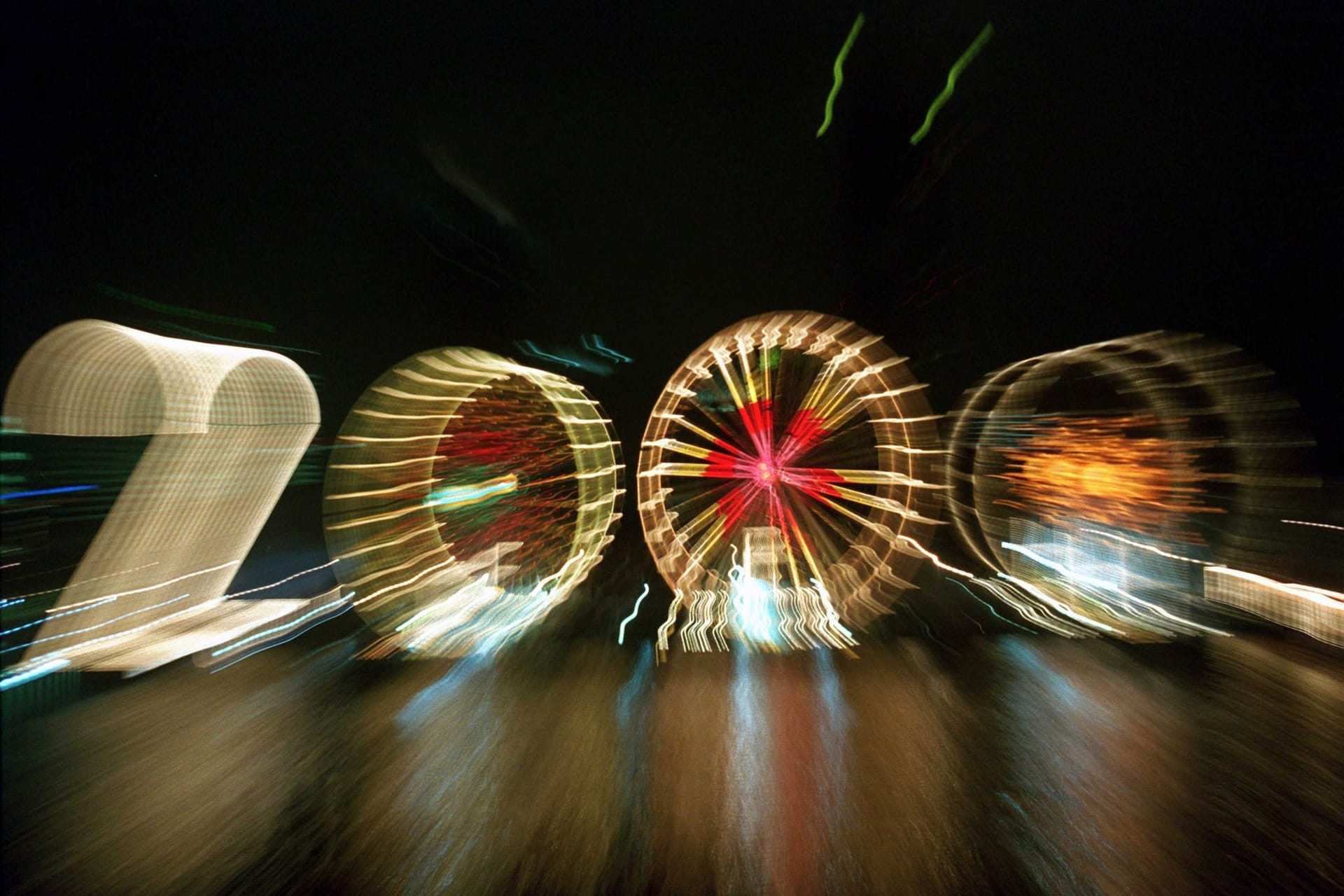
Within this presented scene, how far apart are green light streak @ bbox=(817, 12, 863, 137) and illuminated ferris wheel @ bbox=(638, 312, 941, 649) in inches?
67.4

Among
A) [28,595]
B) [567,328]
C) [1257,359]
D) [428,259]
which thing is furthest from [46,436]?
[1257,359]

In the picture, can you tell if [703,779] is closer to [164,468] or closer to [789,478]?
[789,478]

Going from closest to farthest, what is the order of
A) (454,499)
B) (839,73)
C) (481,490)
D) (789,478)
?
1. (839,73)
2. (789,478)
3. (454,499)
4. (481,490)

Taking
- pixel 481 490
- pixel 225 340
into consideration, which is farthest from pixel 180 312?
pixel 481 490

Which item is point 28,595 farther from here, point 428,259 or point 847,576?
point 847,576

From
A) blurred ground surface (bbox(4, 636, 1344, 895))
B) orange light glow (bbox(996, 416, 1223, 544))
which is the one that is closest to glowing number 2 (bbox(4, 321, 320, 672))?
blurred ground surface (bbox(4, 636, 1344, 895))

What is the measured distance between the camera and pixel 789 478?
7996 mm

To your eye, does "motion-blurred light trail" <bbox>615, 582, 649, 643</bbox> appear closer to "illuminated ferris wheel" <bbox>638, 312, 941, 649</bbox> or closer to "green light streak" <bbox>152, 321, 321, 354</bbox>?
"illuminated ferris wheel" <bbox>638, 312, 941, 649</bbox>

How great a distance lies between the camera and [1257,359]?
7.70 metres

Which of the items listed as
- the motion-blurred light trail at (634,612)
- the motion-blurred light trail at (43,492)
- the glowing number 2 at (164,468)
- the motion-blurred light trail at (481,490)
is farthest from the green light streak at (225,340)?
the motion-blurred light trail at (634,612)

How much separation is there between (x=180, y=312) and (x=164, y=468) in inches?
55.2

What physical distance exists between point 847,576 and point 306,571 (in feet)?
17.5

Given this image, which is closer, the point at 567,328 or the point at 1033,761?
the point at 1033,761

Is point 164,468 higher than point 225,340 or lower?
lower
